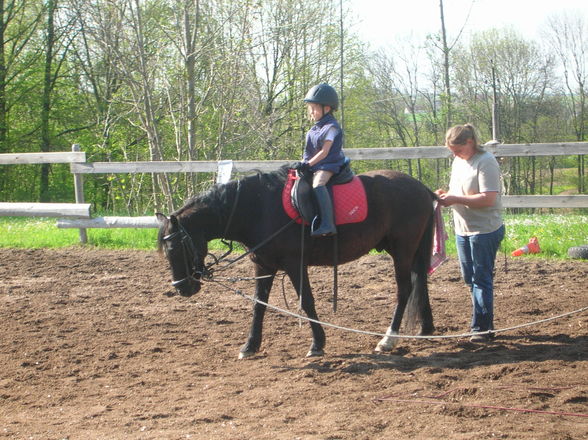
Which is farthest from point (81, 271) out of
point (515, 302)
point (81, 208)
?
point (515, 302)

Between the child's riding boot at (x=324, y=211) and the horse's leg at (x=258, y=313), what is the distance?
67cm

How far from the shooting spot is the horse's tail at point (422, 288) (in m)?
5.97

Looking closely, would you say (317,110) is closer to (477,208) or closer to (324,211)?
(324,211)

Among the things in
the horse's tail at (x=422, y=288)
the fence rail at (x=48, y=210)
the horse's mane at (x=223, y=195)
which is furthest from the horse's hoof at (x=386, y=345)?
the fence rail at (x=48, y=210)

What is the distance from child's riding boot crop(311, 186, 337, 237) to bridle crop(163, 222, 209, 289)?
101 centimetres

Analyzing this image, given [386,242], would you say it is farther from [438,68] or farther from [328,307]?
[438,68]

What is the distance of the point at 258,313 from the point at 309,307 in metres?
0.47

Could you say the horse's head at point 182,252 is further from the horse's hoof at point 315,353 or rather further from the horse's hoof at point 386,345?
the horse's hoof at point 386,345

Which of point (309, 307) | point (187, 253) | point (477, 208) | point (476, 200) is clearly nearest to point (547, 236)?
point (477, 208)

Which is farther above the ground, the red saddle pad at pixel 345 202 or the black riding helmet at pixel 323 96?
the black riding helmet at pixel 323 96

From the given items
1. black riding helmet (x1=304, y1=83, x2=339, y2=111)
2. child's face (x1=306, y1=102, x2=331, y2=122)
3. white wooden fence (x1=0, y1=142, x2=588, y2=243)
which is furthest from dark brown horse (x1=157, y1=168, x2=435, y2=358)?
white wooden fence (x1=0, y1=142, x2=588, y2=243)

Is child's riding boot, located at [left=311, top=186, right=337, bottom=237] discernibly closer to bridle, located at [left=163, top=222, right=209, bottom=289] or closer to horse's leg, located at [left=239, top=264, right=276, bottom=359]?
horse's leg, located at [left=239, top=264, right=276, bottom=359]

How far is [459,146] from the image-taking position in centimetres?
554

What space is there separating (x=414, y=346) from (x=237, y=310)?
236 centimetres
